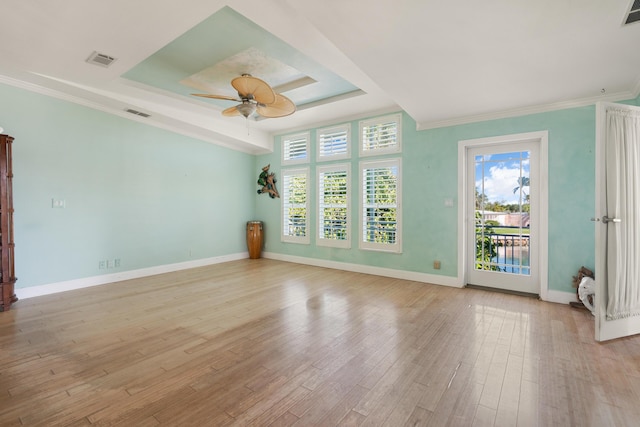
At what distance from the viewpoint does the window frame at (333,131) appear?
5.67 metres

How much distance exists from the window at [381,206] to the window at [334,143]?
0.53 m

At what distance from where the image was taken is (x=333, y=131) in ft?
19.3

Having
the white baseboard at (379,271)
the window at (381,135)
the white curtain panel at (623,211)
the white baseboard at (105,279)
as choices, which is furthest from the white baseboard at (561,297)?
the white baseboard at (105,279)

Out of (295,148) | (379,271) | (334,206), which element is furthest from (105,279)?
(379,271)

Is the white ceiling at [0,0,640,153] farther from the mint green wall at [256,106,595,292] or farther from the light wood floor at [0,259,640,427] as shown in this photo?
the light wood floor at [0,259,640,427]

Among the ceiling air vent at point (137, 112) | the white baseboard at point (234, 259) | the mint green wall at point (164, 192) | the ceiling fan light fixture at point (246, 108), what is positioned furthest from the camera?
the ceiling air vent at point (137, 112)

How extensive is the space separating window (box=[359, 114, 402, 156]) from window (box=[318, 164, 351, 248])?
563 mm

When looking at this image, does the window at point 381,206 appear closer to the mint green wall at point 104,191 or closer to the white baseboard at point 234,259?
the white baseboard at point 234,259

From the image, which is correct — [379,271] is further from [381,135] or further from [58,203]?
[58,203]

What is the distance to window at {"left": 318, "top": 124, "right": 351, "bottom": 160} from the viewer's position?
5.70 metres

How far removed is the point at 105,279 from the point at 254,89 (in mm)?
3971

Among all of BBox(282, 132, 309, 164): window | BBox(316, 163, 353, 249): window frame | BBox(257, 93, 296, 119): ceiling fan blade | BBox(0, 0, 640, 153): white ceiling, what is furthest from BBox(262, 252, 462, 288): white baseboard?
BBox(257, 93, 296, 119): ceiling fan blade

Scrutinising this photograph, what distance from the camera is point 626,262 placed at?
2.74 m

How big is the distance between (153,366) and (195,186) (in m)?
4.39
